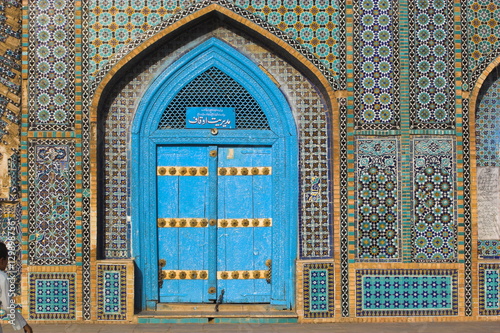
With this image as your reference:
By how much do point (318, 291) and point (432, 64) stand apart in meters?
2.78

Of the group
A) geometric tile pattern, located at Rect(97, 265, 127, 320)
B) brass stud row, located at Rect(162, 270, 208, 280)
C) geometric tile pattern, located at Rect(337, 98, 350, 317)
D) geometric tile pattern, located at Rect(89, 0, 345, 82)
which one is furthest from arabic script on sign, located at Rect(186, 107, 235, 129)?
geometric tile pattern, located at Rect(97, 265, 127, 320)

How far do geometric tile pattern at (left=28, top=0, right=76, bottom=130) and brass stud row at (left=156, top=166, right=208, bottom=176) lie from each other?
1.09 metres

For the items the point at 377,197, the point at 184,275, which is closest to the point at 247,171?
the point at 184,275

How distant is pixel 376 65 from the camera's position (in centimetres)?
723

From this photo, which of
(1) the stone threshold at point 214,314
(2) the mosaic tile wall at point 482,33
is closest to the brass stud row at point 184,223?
(1) the stone threshold at point 214,314

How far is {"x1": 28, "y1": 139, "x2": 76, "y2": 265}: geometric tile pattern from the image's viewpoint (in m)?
7.05

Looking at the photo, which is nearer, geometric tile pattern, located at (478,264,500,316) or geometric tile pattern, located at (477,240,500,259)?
geometric tile pattern, located at (478,264,500,316)

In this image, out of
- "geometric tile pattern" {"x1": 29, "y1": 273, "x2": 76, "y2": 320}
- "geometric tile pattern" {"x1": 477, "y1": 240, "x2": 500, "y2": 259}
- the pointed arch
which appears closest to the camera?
"geometric tile pattern" {"x1": 29, "y1": 273, "x2": 76, "y2": 320}

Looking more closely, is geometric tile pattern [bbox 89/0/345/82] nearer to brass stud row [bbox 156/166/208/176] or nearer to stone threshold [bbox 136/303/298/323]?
brass stud row [bbox 156/166/208/176]

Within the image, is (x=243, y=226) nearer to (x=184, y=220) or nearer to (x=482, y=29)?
(x=184, y=220)

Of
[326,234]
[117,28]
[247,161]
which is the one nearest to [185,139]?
[247,161]

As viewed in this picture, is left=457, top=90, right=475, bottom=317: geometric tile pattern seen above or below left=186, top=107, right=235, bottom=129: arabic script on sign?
below

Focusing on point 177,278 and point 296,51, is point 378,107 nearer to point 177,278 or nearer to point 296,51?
point 296,51

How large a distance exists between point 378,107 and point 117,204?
306 centimetres
